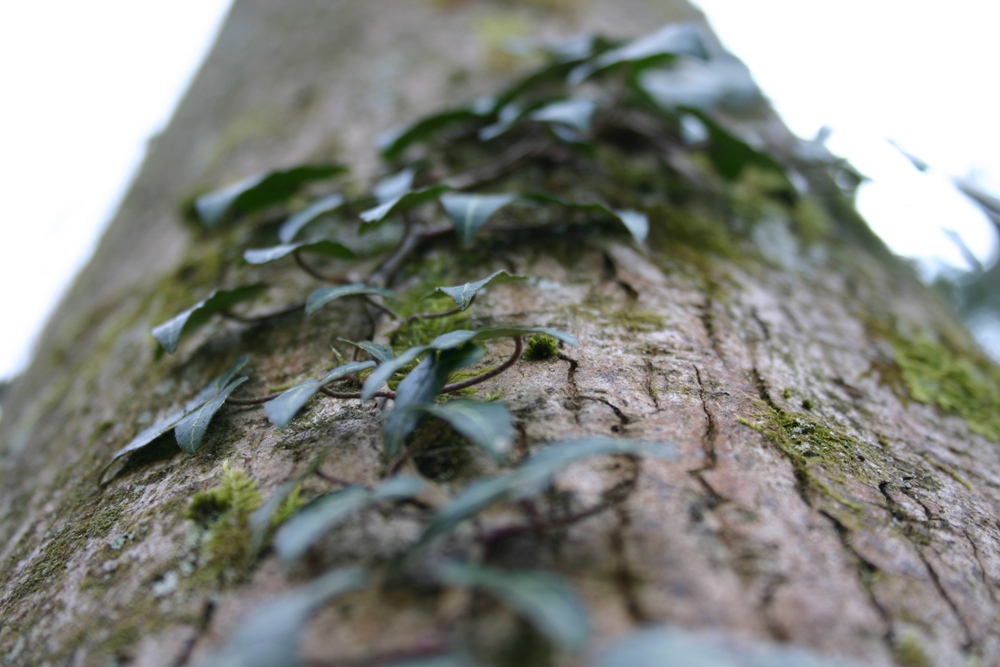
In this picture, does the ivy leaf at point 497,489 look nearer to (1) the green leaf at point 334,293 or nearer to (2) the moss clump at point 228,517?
(2) the moss clump at point 228,517

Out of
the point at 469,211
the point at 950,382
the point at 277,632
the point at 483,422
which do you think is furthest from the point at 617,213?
the point at 277,632

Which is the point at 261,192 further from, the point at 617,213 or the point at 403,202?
the point at 617,213

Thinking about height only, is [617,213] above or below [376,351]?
above

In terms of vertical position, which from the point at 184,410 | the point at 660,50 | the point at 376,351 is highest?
the point at 660,50

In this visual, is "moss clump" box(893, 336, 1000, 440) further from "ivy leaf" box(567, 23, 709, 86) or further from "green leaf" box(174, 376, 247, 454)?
"green leaf" box(174, 376, 247, 454)

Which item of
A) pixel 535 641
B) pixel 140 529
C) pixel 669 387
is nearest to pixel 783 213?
pixel 669 387

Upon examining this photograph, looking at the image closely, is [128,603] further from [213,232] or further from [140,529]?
[213,232]

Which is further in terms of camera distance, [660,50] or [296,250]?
[660,50]
